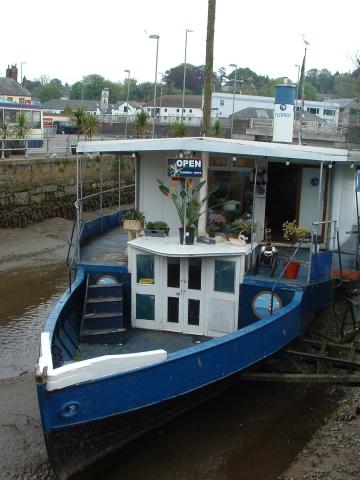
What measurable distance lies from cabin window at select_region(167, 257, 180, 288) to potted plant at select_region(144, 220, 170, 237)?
0.96 metres

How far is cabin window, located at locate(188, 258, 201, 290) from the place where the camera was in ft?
31.3

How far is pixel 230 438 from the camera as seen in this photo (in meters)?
8.66

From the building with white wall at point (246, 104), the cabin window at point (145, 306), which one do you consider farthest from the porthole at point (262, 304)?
the building with white wall at point (246, 104)

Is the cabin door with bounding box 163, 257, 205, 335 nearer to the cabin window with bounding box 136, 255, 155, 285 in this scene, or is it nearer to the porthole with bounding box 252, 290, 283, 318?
the cabin window with bounding box 136, 255, 155, 285

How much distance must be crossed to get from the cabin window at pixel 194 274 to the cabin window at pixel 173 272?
21cm

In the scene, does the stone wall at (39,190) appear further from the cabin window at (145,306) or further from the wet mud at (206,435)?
the cabin window at (145,306)

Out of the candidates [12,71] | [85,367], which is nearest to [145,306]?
[85,367]

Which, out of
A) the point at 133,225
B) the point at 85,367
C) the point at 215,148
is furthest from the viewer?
the point at 133,225

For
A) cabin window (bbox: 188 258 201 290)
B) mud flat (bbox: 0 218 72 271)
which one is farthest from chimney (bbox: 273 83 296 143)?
mud flat (bbox: 0 218 72 271)

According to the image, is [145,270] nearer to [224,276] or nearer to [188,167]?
[224,276]

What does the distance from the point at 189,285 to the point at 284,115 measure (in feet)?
22.2

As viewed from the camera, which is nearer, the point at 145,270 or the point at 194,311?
the point at 194,311

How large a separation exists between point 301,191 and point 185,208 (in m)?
3.20

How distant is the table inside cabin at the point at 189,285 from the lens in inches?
376
